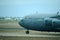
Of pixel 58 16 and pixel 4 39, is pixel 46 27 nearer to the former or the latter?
pixel 58 16

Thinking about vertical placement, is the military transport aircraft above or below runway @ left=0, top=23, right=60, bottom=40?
above

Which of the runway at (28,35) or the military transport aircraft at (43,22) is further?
the military transport aircraft at (43,22)

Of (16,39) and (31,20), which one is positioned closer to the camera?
(16,39)

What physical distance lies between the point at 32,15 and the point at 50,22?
1.36 meters

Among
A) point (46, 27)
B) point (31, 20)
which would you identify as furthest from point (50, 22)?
point (31, 20)

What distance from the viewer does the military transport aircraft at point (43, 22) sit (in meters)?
10.0

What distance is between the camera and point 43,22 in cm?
1021

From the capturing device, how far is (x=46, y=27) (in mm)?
10164

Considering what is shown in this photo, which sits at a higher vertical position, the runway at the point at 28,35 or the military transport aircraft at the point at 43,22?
the military transport aircraft at the point at 43,22

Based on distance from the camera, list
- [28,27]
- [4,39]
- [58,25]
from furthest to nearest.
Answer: [28,27], [58,25], [4,39]

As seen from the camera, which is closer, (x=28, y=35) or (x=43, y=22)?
(x=28, y=35)

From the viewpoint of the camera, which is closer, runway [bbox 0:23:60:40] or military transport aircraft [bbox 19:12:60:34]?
runway [bbox 0:23:60:40]

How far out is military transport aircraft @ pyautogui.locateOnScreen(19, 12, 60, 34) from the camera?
1005 centimetres

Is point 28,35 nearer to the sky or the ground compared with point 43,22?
nearer to the ground
